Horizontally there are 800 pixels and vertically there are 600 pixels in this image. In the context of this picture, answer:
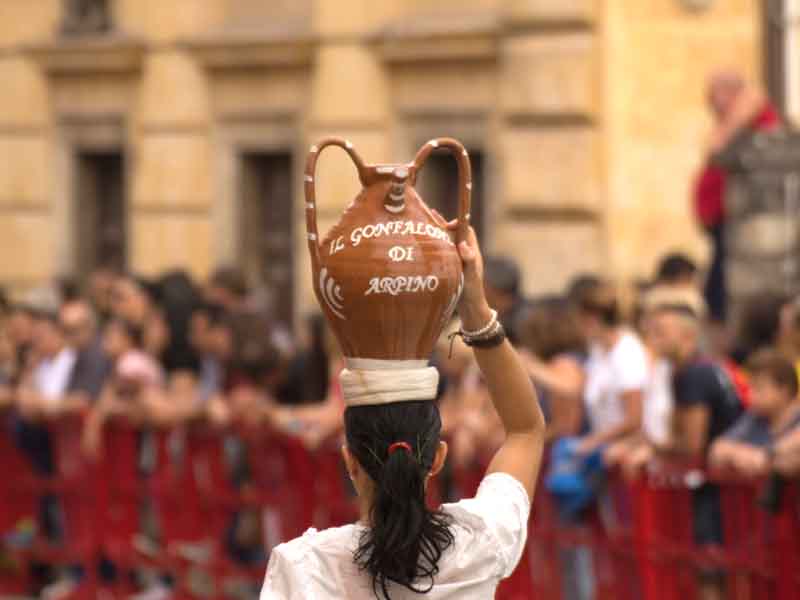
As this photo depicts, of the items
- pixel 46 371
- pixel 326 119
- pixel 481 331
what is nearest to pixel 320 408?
pixel 46 371

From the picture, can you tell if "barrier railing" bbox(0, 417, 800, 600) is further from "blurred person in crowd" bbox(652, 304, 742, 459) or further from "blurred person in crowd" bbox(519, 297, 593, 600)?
"blurred person in crowd" bbox(652, 304, 742, 459)

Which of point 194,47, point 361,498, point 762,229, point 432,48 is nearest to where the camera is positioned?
point 361,498

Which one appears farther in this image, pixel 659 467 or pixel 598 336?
pixel 598 336

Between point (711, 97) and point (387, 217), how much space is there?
8.70 meters

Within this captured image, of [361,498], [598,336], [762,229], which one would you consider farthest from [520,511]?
[762,229]

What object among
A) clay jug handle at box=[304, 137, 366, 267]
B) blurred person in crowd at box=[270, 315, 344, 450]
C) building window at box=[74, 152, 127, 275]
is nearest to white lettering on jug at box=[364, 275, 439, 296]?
clay jug handle at box=[304, 137, 366, 267]

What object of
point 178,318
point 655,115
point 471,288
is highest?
point 655,115

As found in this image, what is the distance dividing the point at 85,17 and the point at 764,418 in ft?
38.5

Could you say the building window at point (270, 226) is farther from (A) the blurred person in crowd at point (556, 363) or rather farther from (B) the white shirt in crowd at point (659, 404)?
(B) the white shirt in crowd at point (659, 404)

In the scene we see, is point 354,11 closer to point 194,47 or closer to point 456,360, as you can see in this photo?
point 194,47

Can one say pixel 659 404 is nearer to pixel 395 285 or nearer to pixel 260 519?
pixel 260 519

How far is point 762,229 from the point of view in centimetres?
1338

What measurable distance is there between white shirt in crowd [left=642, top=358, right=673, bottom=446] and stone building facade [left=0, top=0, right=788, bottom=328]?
5725 millimetres

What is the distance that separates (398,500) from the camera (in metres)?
5.09
